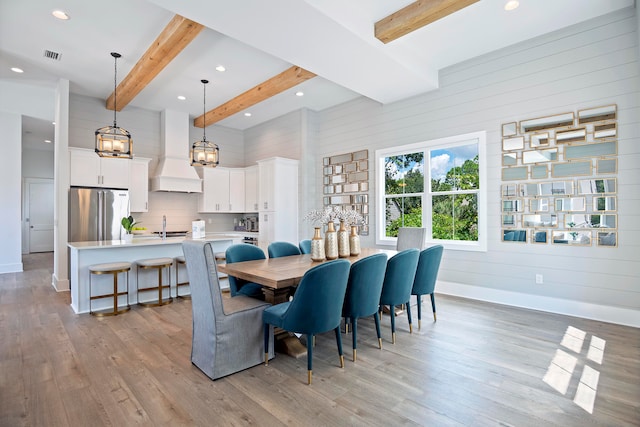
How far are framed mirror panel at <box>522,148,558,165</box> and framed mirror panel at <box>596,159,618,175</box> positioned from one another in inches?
16.4

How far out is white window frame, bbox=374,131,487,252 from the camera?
4520mm

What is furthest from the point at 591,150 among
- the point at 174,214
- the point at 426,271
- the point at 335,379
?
the point at 174,214

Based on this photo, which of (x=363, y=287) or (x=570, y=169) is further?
(x=570, y=169)

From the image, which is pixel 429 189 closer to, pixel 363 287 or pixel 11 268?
pixel 363 287

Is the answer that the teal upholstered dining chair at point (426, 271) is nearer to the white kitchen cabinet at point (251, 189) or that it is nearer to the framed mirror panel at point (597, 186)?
the framed mirror panel at point (597, 186)

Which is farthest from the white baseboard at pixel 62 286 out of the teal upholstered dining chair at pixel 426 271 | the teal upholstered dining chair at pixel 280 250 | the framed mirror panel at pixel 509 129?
the framed mirror panel at pixel 509 129

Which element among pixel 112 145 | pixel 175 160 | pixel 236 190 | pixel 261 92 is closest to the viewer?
pixel 112 145

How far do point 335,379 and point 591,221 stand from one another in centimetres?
346

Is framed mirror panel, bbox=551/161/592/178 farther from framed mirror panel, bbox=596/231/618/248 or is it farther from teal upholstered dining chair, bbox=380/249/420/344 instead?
teal upholstered dining chair, bbox=380/249/420/344

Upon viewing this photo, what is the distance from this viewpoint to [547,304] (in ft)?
13.1

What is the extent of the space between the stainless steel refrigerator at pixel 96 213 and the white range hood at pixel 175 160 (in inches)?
31.5

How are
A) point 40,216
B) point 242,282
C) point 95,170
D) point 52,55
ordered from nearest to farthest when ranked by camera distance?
point 242,282
point 52,55
point 95,170
point 40,216

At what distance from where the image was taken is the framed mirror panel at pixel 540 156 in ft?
13.0

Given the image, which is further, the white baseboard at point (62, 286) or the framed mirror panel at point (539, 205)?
the white baseboard at point (62, 286)
